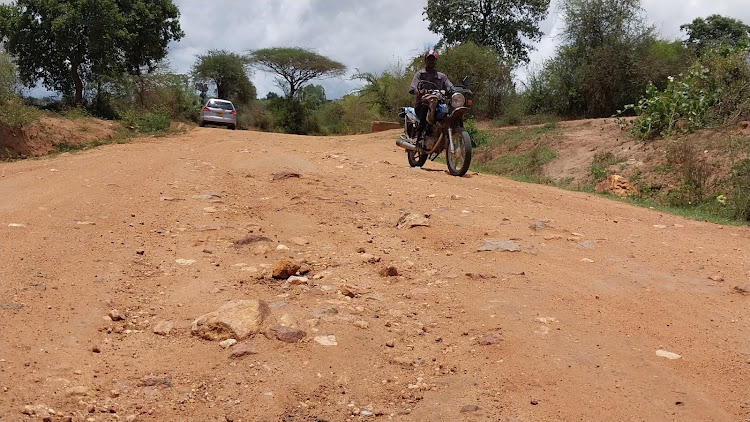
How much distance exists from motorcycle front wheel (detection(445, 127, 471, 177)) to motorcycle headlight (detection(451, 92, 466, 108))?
1.11 ft

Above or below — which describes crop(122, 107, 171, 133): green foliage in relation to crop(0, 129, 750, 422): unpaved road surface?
above

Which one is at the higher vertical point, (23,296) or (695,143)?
(695,143)

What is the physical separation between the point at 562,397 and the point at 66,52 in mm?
22406

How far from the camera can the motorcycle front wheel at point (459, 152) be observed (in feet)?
26.4

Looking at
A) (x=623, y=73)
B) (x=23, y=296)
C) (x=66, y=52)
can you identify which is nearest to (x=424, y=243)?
(x=23, y=296)

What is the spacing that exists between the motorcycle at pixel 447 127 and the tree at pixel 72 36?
15.9 m

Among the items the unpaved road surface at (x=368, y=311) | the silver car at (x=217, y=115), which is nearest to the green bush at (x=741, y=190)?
the unpaved road surface at (x=368, y=311)

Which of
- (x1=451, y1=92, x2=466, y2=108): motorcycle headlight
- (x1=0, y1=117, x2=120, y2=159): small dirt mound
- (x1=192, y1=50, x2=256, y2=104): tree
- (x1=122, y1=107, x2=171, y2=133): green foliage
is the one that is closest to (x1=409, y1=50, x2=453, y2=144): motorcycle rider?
(x1=451, y1=92, x2=466, y2=108): motorcycle headlight

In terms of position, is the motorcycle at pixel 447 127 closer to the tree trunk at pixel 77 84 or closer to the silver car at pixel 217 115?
the silver car at pixel 217 115

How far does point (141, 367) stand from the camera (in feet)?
9.45

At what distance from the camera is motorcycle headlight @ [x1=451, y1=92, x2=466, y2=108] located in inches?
312

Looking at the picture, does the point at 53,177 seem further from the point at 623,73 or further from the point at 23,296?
the point at 623,73

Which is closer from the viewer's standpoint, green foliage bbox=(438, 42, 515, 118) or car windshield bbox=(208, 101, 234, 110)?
green foliage bbox=(438, 42, 515, 118)

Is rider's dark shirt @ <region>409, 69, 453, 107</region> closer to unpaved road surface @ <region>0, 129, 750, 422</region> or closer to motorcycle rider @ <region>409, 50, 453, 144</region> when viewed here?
motorcycle rider @ <region>409, 50, 453, 144</region>
